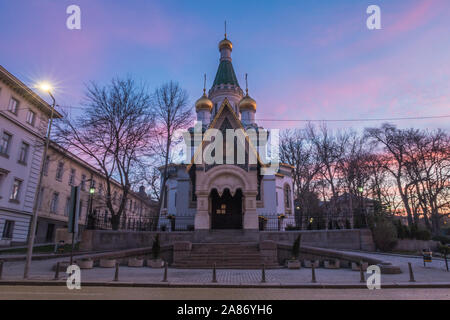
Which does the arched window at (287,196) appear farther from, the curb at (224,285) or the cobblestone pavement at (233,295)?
the cobblestone pavement at (233,295)

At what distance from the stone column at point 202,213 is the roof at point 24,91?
40.6ft

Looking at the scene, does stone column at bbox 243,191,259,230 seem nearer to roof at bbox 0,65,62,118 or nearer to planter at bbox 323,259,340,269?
planter at bbox 323,259,340,269

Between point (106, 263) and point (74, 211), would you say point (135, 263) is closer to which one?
point (106, 263)

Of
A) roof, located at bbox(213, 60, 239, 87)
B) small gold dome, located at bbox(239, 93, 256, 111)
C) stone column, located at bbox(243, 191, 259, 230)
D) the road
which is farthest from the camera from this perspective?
roof, located at bbox(213, 60, 239, 87)

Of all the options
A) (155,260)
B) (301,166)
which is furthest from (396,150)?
(155,260)

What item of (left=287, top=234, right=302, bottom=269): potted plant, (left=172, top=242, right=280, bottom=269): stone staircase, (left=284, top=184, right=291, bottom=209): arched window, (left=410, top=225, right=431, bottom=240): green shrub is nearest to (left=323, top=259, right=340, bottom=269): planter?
(left=287, top=234, right=302, bottom=269): potted plant

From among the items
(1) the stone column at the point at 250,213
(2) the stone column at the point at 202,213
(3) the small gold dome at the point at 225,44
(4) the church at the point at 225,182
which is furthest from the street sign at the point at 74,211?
(3) the small gold dome at the point at 225,44

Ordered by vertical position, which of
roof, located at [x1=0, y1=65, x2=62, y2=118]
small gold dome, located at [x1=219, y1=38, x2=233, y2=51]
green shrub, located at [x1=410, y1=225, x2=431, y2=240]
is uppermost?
small gold dome, located at [x1=219, y1=38, x2=233, y2=51]

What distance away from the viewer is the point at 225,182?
21.7 m

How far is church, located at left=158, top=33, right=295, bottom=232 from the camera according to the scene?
2136 centimetres

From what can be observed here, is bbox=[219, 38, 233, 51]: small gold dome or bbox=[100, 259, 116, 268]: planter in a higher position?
bbox=[219, 38, 233, 51]: small gold dome

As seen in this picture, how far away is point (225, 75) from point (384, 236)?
88.2 feet

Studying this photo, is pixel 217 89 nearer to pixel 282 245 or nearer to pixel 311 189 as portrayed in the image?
pixel 311 189
